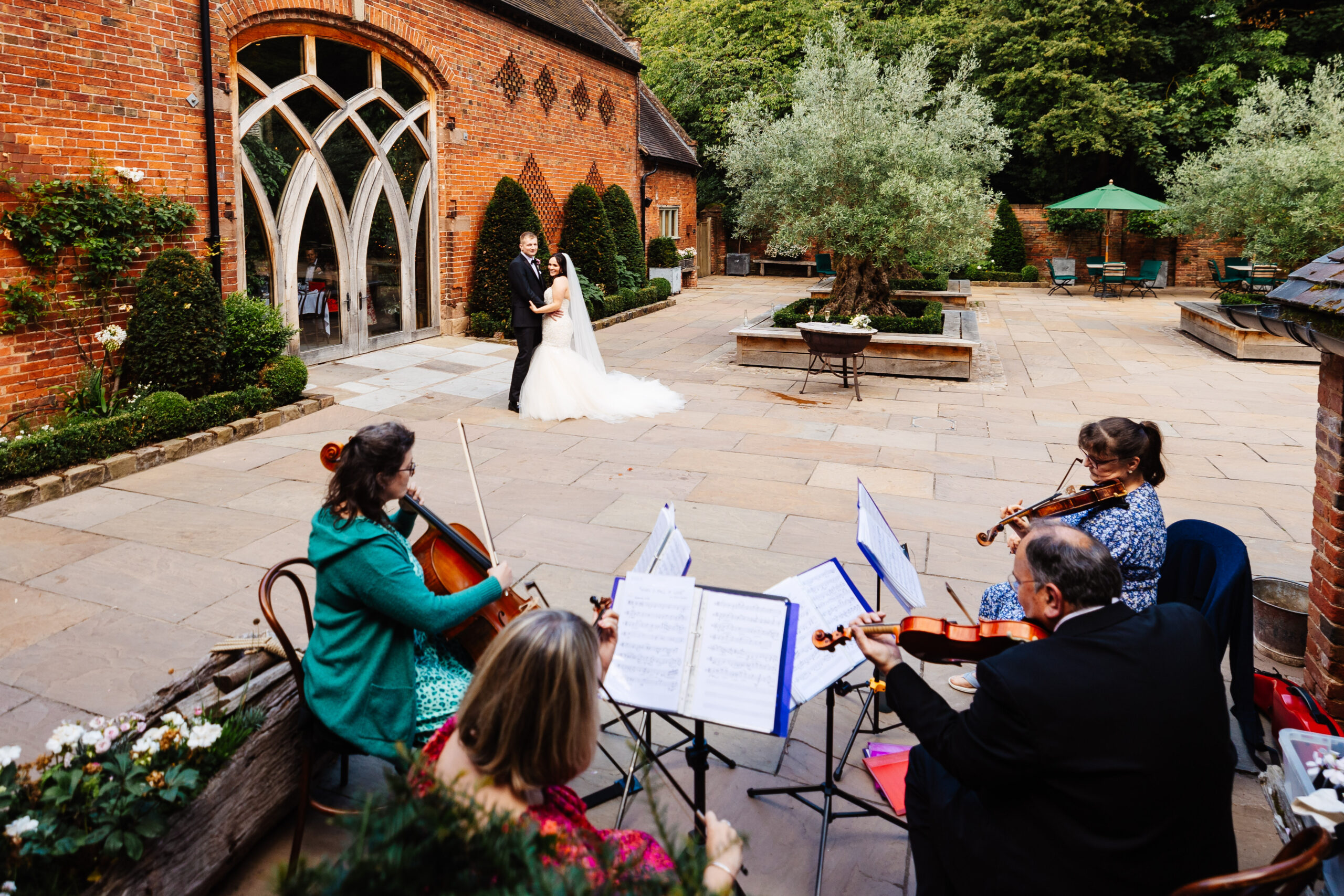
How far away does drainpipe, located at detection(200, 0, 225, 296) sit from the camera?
28.8 ft

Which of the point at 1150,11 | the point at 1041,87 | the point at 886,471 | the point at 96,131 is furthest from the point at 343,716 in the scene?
the point at 1150,11

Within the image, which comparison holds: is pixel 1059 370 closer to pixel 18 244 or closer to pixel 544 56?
pixel 544 56

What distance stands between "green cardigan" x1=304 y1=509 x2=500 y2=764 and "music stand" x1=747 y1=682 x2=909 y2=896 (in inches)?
46.1

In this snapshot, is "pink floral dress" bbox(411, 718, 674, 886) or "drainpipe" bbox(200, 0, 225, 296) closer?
"pink floral dress" bbox(411, 718, 674, 886)

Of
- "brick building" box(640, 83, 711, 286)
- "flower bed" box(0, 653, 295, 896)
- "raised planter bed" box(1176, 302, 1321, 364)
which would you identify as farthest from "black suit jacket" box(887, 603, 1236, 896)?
"brick building" box(640, 83, 711, 286)

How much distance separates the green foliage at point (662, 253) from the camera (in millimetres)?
21391

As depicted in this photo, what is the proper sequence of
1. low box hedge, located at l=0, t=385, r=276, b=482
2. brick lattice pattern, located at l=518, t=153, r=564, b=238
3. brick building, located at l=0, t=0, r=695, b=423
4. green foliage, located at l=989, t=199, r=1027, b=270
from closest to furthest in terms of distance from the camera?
low box hedge, located at l=0, t=385, r=276, b=482 → brick building, located at l=0, t=0, r=695, b=423 → brick lattice pattern, located at l=518, t=153, r=564, b=238 → green foliage, located at l=989, t=199, r=1027, b=270

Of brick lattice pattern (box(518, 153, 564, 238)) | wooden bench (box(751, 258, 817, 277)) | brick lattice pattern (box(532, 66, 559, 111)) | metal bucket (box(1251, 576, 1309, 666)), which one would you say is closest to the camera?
metal bucket (box(1251, 576, 1309, 666))

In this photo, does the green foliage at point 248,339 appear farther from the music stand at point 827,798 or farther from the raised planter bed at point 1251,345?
the raised planter bed at point 1251,345

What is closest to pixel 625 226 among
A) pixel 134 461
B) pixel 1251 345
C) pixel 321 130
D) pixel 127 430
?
pixel 321 130

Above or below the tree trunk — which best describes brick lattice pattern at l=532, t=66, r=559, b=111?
above

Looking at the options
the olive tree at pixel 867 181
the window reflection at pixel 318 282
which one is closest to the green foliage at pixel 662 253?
the olive tree at pixel 867 181

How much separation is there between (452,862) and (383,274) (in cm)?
1210

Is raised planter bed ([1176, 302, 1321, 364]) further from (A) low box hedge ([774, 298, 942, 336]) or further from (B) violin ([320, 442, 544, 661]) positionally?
(B) violin ([320, 442, 544, 661])
